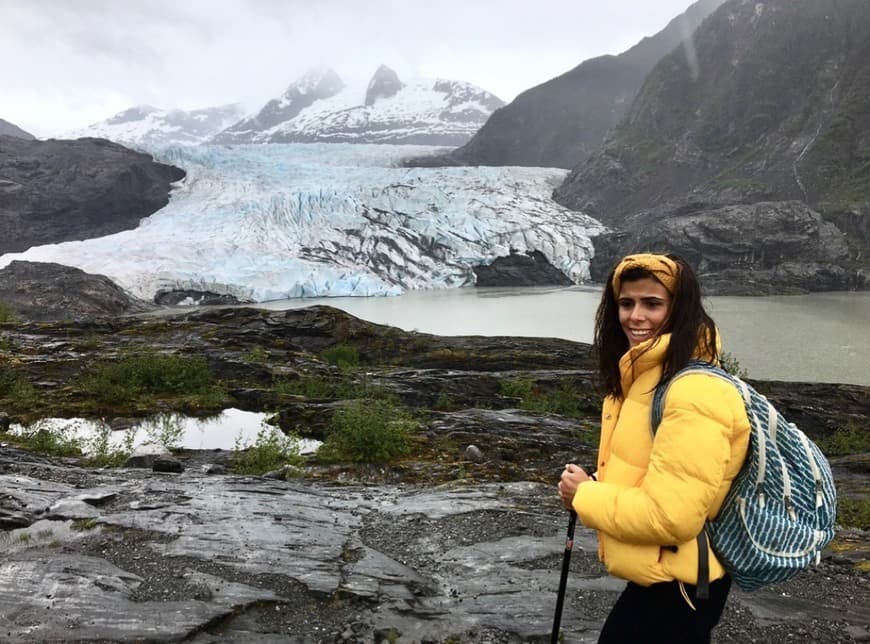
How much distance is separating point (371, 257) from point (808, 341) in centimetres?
2594

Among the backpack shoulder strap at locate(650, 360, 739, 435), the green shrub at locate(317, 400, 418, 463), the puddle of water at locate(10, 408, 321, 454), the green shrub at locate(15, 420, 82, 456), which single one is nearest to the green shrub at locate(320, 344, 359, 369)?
the puddle of water at locate(10, 408, 321, 454)

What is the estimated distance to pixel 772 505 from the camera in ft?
5.39

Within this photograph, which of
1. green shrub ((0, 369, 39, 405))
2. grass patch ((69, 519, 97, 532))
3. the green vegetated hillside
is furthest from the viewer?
the green vegetated hillside

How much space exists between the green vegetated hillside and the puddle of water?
40.7 metres

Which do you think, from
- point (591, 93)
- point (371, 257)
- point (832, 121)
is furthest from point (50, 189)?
point (591, 93)

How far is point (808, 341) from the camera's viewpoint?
17.8 metres

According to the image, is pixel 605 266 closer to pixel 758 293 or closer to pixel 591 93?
pixel 758 293

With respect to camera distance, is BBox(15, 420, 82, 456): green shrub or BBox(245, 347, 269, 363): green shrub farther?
BBox(245, 347, 269, 363): green shrub

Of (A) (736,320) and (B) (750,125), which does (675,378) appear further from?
(B) (750,125)

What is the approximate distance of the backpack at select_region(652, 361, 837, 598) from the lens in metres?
1.63

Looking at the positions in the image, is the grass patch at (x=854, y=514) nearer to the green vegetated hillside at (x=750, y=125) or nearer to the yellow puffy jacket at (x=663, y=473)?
the yellow puffy jacket at (x=663, y=473)

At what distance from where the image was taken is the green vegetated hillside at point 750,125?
145 ft

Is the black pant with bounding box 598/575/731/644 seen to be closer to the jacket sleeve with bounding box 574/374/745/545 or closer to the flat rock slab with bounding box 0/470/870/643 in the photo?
the jacket sleeve with bounding box 574/374/745/545

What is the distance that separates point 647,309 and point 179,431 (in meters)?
7.15
